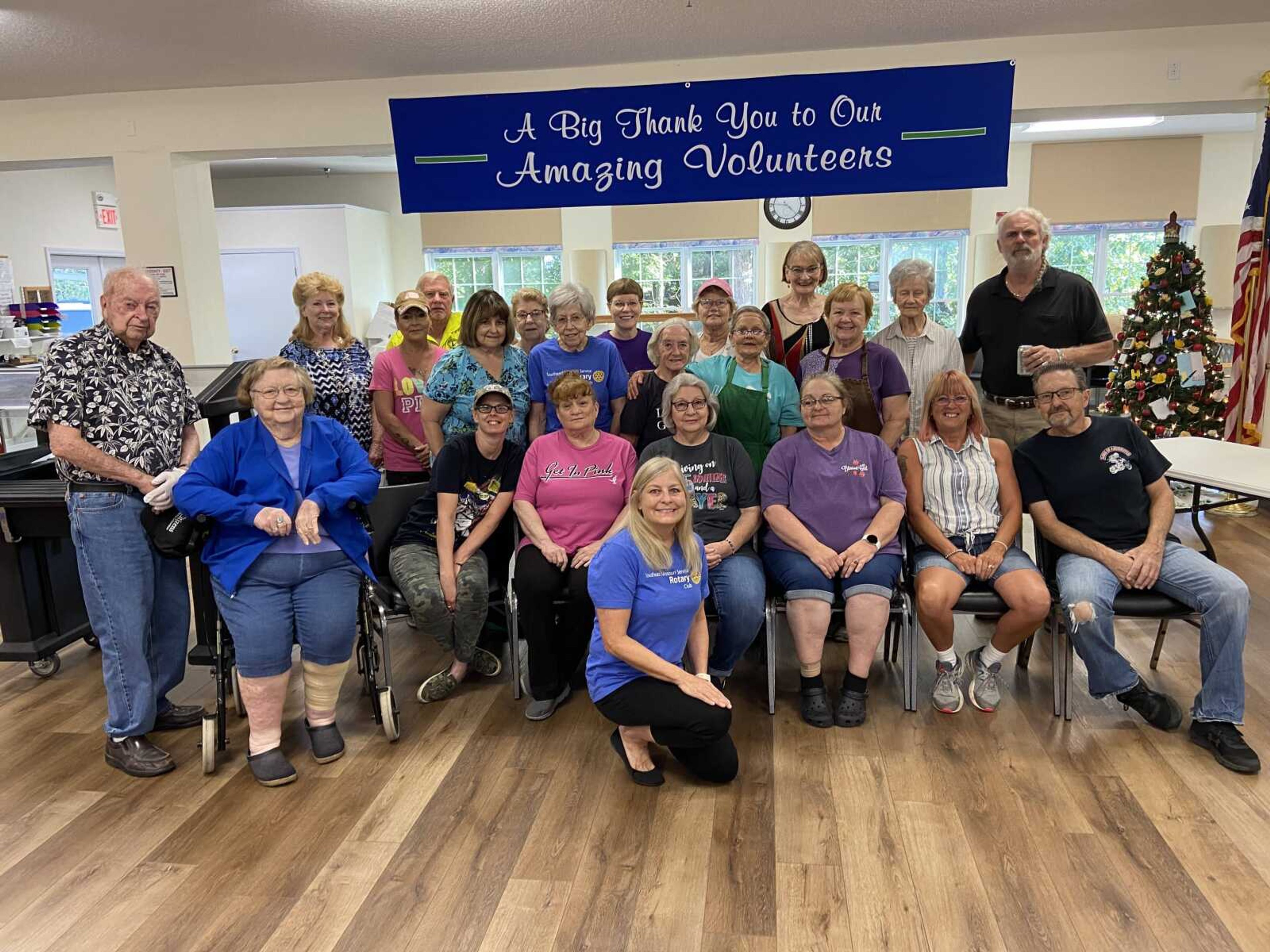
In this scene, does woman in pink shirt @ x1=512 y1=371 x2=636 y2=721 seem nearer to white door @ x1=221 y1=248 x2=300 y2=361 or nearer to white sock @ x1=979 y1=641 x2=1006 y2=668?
white sock @ x1=979 y1=641 x2=1006 y2=668

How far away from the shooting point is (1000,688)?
10.3 ft

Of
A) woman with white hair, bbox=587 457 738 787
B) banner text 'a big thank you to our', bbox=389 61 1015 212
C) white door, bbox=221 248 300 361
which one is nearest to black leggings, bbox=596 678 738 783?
woman with white hair, bbox=587 457 738 787

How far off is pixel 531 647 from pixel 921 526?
142 centimetres

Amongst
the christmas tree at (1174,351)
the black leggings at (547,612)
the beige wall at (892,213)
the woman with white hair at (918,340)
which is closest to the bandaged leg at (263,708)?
the black leggings at (547,612)

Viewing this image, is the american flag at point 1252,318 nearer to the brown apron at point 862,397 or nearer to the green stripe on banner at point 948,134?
the green stripe on banner at point 948,134

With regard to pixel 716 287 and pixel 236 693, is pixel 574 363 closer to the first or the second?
pixel 716 287

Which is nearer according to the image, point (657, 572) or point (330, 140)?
point (657, 572)

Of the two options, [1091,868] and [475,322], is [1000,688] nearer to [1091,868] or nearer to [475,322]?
[1091,868]

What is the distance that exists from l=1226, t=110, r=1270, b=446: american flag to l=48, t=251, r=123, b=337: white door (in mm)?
9610

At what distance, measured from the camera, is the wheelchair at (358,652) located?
2725mm

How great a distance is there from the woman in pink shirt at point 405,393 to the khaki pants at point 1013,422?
225 cm

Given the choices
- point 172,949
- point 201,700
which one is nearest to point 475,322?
point 201,700

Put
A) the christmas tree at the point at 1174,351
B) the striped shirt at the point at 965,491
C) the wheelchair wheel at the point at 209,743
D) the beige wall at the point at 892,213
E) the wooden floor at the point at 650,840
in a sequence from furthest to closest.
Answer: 1. the beige wall at the point at 892,213
2. the christmas tree at the point at 1174,351
3. the striped shirt at the point at 965,491
4. the wheelchair wheel at the point at 209,743
5. the wooden floor at the point at 650,840

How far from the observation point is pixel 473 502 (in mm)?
3188
